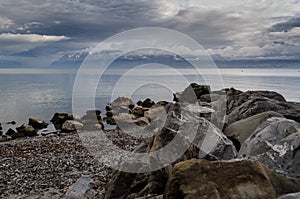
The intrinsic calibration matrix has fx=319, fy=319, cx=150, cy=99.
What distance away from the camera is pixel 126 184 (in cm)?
694

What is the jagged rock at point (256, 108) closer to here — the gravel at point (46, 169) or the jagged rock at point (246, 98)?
the jagged rock at point (246, 98)

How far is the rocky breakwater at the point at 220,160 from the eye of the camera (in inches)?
163

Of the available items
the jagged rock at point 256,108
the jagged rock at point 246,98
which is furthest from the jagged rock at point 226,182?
the jagged rock at point 246,98

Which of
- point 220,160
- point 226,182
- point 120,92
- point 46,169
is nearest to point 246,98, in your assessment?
point 46,169

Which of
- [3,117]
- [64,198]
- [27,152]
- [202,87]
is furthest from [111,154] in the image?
[3,117]

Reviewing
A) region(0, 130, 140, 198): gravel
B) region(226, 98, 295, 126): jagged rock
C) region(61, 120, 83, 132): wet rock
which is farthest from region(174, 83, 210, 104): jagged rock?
region(226, 98, 295, 126): jagged rock

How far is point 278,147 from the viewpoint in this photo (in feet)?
19.6

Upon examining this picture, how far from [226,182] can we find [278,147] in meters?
2.32

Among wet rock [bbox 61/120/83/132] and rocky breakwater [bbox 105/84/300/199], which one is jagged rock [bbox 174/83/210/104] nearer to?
Result: wet rock [bbox 61/120/83/132]

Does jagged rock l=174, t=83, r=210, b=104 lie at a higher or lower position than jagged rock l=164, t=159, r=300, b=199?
lower

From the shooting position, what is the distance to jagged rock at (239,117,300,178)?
550 cm

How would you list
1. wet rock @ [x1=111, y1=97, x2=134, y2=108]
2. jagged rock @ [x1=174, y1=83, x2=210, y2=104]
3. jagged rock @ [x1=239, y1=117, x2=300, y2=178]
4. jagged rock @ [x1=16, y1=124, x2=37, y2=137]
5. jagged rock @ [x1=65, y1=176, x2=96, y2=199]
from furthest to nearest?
wet rock @ [x1=111, y1=97, x2=134, y2=108] → jagged rock @ [x1=16, y1=124, x2=37, y2=137] → jagged rock @ [x1=174, y1=83, x2=210, y2=104] → jagged rock @ [x1=65, y1=176, x2=96, y2=199] → jagged rock @ [x1=239, y1=117, x2=300, y2=178]

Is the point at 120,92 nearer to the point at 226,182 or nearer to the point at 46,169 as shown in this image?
the point at 46,169

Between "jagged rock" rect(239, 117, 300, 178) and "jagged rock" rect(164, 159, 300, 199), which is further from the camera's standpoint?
"jagged rock" rect(239, 117, 300, 178)
